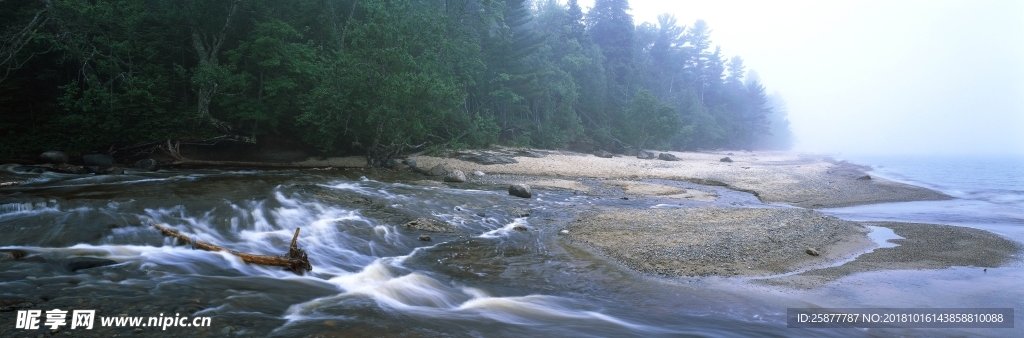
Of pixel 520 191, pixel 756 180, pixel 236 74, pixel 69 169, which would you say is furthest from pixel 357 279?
pixel 756 180

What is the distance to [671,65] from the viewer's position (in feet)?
252

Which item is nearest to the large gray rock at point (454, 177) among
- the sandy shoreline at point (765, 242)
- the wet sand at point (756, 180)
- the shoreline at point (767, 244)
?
the wet sand at point (756, 180)

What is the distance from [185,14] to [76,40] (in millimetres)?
5400

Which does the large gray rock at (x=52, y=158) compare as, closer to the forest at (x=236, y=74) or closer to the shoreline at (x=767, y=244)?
the forest at (x=236, y=74)

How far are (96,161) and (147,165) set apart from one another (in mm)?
2163

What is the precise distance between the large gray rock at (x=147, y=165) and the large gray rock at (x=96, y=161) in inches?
40.8

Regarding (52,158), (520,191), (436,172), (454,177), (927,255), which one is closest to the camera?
(927,255)

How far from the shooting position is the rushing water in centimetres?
582

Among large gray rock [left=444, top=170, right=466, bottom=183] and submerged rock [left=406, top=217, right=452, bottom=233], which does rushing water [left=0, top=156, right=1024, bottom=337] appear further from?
large gray rock [left=444, top=170, right=466, bottom=183]

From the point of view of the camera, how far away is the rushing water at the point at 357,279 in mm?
5820

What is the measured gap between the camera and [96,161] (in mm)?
19562

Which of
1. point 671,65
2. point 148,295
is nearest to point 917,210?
point 148,295

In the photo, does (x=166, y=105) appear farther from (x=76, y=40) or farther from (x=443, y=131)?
(x=443, y=131)

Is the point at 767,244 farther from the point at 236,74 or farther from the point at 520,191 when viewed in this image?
the point at 236,74
